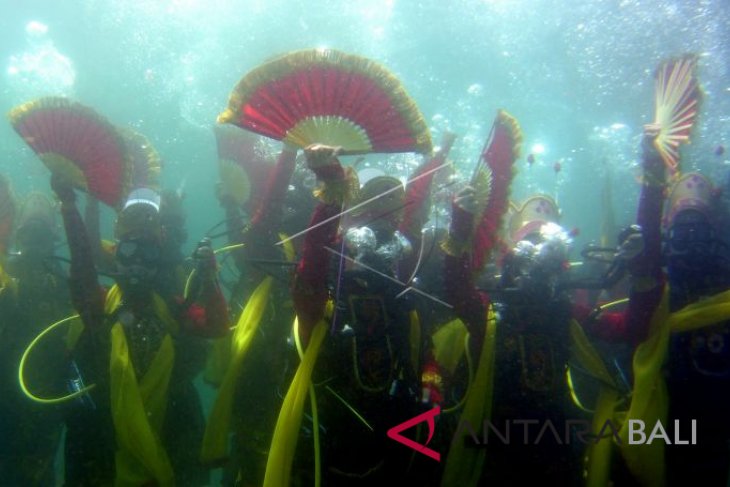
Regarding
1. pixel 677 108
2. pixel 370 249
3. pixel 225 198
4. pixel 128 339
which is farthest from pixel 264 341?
pixel 677 108

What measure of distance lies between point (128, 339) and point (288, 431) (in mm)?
2987

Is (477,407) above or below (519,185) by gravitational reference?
below

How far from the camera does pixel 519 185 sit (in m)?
34.2

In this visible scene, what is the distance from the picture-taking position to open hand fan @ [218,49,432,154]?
113 inches

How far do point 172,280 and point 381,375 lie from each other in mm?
5565

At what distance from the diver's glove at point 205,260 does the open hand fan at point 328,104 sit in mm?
2457

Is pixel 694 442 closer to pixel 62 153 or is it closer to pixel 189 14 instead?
pixel 62 153

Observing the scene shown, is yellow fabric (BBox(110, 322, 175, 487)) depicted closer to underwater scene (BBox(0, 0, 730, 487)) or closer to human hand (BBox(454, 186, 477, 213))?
underwater scene (BBox(0, 0, 730, 487))

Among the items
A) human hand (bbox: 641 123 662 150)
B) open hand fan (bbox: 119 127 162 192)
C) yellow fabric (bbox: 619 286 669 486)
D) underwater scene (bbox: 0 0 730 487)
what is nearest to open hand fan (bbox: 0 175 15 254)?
underwater scene (bbox: 0 0 730 487)

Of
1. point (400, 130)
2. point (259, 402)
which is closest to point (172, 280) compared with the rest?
point (259, 402)

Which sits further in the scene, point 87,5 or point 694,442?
point 87,5

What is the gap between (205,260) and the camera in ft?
16.7

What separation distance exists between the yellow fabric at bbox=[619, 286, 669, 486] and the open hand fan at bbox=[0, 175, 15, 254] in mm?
10003

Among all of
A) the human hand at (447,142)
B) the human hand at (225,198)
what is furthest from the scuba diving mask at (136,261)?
the human hand at (447,142)
